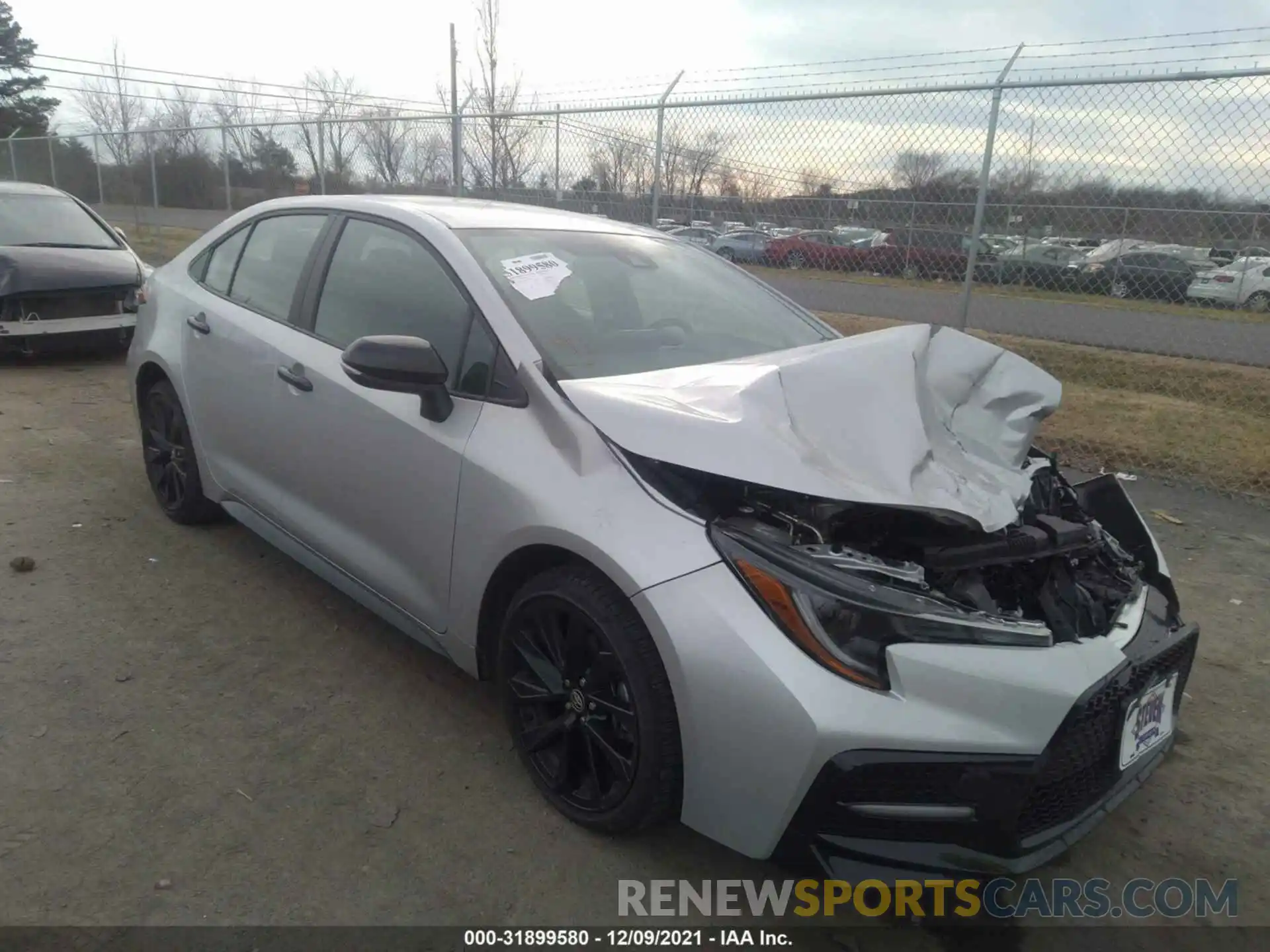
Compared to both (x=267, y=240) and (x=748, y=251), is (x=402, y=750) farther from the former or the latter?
(x=748, y=251)

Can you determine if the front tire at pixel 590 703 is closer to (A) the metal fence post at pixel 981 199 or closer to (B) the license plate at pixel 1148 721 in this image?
(B) the license plate at pixel 1148 721

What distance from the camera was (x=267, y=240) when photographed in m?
3.92

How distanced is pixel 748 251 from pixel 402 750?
578 cm

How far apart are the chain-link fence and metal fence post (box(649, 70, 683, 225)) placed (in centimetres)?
2

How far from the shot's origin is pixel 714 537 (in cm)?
217

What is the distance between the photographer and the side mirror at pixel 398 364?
261 cm

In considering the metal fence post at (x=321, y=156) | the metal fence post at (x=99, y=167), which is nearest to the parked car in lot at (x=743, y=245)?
the metal fence post at (x=321, y=156)

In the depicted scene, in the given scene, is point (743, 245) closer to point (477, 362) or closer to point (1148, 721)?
point (477, 362)

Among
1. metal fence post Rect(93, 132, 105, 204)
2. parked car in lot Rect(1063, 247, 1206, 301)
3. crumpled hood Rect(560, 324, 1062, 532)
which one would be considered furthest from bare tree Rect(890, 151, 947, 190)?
metal fence post Rect(93, 132, 105, 204)

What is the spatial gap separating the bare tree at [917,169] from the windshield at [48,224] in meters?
6.95

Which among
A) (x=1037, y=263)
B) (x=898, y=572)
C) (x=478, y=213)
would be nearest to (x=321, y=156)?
(x=1037, y=263)

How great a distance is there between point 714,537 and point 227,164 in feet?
49.6

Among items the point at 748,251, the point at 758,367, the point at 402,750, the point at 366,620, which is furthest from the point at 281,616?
the point at 748,251

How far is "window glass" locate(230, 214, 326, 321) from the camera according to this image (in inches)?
143
